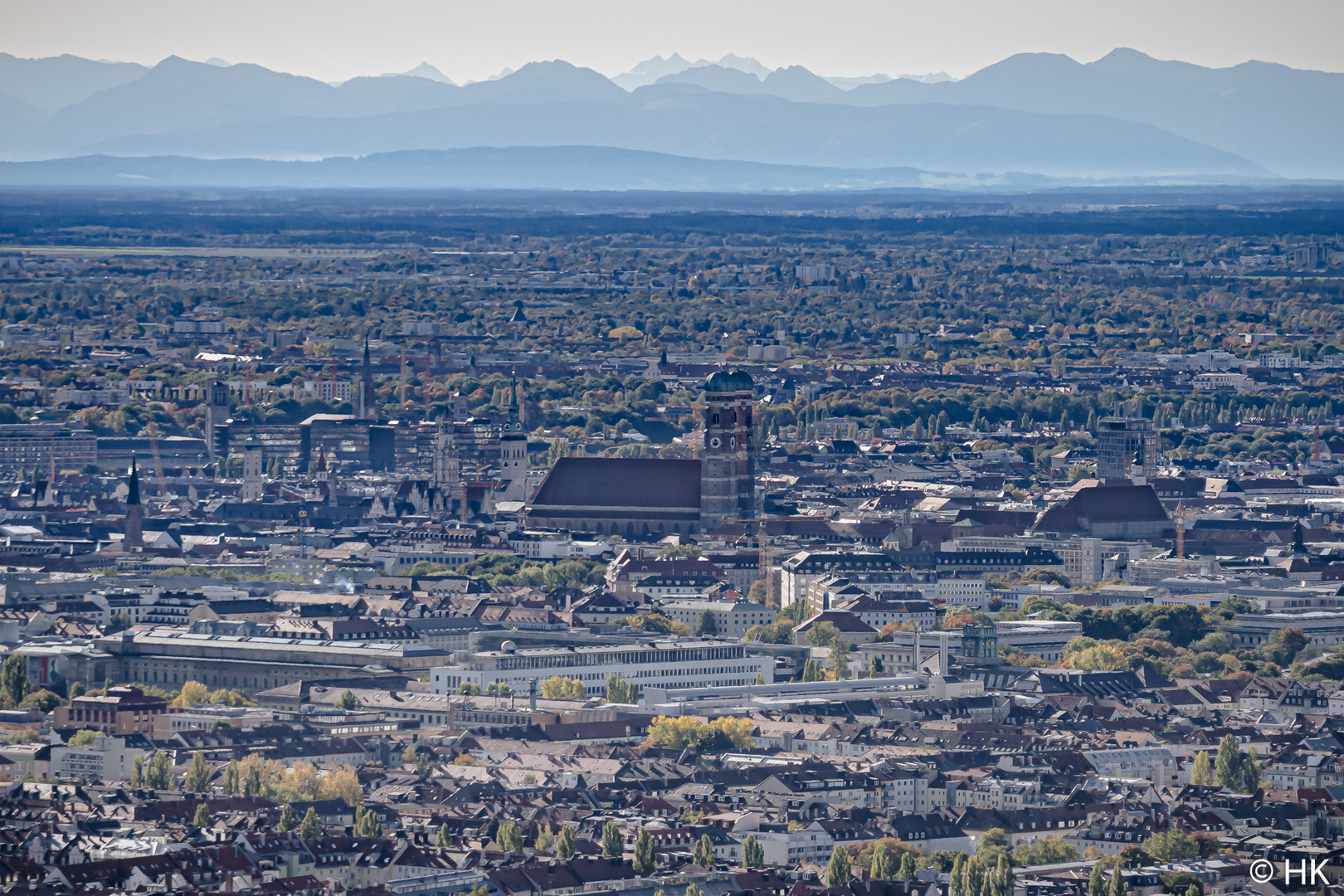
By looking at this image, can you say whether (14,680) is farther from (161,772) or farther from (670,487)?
(670,487)

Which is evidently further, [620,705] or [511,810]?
[620,705]

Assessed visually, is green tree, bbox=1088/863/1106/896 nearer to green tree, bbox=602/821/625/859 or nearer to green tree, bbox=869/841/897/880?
green tree, bbox=869/841/897/880

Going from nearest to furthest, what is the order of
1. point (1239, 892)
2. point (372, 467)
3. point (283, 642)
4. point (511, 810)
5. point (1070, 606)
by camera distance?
point (1239, 892)
point (511, 810)
point (283, 642)
point (1070, 606)
point (372, 467)

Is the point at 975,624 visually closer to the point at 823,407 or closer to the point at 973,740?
the point at 973,740

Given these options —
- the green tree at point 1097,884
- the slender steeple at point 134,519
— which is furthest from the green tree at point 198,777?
the slender steeple at point 134,519

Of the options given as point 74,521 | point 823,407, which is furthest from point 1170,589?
point 823,407

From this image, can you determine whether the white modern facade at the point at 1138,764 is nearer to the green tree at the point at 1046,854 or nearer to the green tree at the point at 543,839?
the green tree at the point at 1046,854
